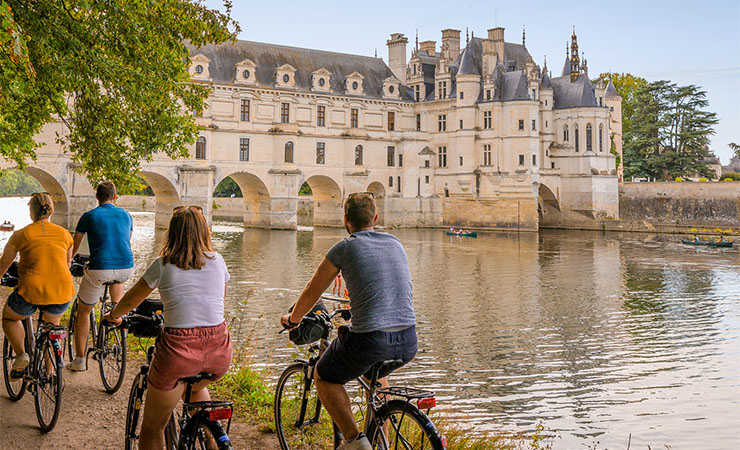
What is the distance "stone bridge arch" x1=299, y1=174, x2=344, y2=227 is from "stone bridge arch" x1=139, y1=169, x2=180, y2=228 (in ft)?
35.5

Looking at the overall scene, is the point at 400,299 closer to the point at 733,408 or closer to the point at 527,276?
the point at 733,408

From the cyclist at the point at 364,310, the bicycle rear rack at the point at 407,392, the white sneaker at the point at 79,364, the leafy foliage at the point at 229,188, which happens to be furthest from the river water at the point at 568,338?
the leafy foliage at the point at 229,188

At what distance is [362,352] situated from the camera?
167 inches

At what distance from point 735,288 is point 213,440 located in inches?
917

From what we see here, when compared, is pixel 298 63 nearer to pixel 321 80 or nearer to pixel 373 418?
pixel 321 80

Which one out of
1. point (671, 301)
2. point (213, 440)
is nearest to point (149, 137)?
point (213, 440)

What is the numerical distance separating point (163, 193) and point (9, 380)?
42187 mm

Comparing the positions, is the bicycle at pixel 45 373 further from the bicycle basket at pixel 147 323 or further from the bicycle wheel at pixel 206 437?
the bicycle wheel at pixel 206 437

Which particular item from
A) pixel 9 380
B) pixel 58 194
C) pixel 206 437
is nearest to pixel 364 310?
pixel 206 437

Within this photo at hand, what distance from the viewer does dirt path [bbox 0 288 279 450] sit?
5547mm

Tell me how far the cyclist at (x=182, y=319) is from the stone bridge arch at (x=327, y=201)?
161 ft

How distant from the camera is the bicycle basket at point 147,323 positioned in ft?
16.0

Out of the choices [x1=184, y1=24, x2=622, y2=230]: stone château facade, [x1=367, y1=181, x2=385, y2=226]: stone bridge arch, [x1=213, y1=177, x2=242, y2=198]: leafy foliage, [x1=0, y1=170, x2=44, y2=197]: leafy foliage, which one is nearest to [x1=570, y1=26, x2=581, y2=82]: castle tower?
[x1=184, y1=24, x2=622, y2=230]: stone château facade

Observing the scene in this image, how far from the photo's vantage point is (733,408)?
10578 millimetres
